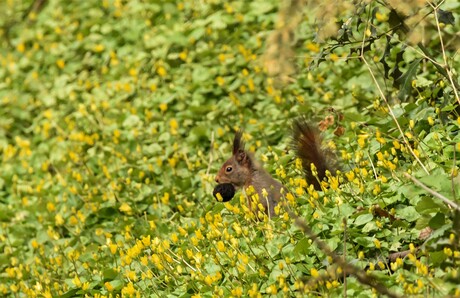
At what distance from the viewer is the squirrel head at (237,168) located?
5.95 m

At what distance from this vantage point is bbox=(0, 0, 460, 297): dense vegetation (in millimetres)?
4387

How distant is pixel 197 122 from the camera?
25.3 ft

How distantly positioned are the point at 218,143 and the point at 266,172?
1.41 meters

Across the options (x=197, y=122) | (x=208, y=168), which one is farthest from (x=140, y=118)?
(x=208, y=168)

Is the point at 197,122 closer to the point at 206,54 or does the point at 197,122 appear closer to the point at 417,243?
the point at 206,54

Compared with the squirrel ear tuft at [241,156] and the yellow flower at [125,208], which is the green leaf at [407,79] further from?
the yellow flower at [125,208]

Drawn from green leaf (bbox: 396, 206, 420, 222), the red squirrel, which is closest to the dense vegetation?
green leaf (bbox: 396, 206, 420, 222)

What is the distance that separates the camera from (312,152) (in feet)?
17.0

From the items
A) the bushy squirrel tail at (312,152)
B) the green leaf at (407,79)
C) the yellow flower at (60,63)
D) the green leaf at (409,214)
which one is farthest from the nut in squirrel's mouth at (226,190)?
the yellow flower at (60,63)

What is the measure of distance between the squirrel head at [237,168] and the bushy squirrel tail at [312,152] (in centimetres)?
72

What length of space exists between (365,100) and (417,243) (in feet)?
7.17

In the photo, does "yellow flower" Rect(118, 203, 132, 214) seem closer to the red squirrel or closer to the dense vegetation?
the dense vegetation

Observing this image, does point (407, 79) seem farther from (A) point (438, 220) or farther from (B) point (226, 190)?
(A) point (438, 220)

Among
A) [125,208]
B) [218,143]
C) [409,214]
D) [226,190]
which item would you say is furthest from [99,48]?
Answer: [409,214]
